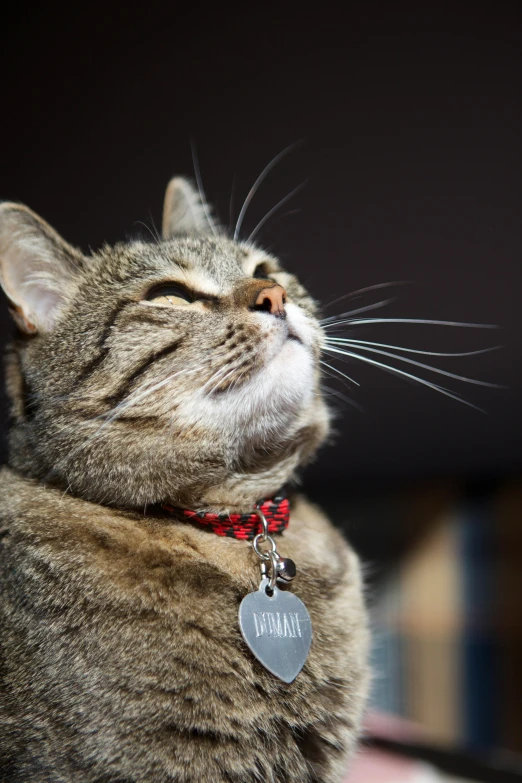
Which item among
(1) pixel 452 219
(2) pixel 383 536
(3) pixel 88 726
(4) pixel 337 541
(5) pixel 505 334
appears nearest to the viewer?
(3) pixel 88 726

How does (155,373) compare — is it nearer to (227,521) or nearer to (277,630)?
(227,521)

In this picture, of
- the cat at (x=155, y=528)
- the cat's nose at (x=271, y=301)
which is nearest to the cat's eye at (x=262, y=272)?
the cat at (x=155, y=528)

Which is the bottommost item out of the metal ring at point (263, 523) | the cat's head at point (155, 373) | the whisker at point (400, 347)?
the metal ring at point (263, 523)

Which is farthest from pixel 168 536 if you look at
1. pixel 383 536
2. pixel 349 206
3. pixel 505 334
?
pixel 383 536

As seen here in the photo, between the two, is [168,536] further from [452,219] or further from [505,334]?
[505,334]

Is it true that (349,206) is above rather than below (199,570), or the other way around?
above

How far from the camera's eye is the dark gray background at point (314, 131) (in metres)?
1.15

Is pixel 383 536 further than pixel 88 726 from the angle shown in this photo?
Yes

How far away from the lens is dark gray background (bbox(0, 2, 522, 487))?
3.78 ft

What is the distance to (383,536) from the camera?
4.93 metres

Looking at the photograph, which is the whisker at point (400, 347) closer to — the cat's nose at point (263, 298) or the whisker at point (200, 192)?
the cat's nose at point (263, 298)

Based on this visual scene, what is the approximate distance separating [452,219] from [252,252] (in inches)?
17.8

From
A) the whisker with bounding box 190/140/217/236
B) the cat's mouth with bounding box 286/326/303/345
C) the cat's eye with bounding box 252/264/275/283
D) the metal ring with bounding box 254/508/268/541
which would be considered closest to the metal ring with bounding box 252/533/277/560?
the metal ring with bounding box 254/508/268/541

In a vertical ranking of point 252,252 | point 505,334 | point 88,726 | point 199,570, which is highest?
point 505,334
